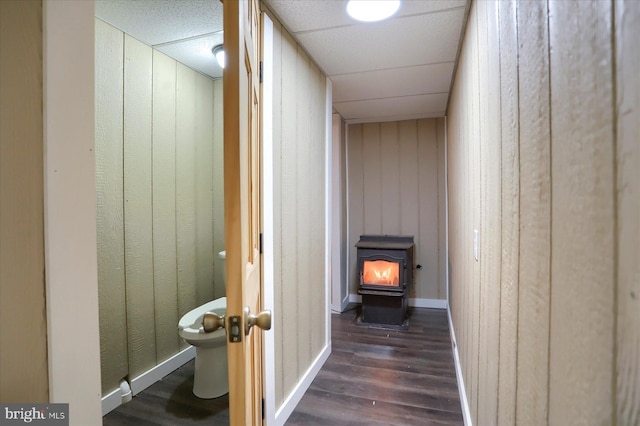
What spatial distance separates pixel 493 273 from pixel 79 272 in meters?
1.30

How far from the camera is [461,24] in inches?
76.5

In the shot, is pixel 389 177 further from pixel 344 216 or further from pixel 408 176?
pixel 344 216

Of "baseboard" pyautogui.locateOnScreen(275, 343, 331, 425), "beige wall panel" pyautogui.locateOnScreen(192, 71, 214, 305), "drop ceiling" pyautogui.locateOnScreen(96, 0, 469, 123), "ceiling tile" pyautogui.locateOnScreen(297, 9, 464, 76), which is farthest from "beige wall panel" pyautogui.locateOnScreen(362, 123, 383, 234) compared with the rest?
"beige wall panel" pyautogui.locateOnScreen(192, 71, 214, 305)

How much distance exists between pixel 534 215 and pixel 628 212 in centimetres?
36

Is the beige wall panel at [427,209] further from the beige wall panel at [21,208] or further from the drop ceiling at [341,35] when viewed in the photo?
the beige wall panel at [21,208]

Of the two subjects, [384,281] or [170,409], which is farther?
[384,281]

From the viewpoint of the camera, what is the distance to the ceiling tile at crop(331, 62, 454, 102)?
8.79 feet

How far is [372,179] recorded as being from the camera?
14.6 ft

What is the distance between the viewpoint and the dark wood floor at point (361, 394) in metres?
2.04

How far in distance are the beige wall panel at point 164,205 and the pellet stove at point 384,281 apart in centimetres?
203

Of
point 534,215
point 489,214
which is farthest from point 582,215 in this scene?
point 489,214

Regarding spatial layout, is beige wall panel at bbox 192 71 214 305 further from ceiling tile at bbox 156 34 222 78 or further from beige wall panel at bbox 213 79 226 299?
ceiling tile at bbox 156 34 222 78

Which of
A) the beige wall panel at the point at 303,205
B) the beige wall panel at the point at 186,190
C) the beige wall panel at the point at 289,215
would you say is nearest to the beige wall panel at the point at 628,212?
the beige wall panel at the point at 289,215

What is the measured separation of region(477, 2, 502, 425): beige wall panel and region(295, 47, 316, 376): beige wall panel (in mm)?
1193
